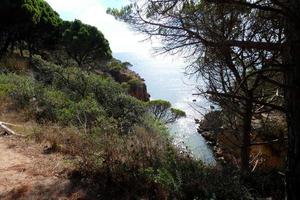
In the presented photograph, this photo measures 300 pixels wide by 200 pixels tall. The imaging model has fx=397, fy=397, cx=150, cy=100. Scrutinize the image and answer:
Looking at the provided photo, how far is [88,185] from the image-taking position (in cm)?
507

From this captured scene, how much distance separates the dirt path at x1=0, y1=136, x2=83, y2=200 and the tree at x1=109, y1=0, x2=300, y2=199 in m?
2.35

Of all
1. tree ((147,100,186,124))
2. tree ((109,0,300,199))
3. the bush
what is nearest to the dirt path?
tree ((109,0,300,199))

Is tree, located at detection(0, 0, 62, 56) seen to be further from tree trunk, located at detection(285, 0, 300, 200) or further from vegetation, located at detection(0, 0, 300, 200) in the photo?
tree trunk, located at detection(285, 0, 300, 200)

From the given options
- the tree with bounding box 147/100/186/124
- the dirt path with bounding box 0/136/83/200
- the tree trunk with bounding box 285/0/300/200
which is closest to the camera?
the tree trunk with bounding box 285/0/300/200

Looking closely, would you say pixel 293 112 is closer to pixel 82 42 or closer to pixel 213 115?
pixel 213 115

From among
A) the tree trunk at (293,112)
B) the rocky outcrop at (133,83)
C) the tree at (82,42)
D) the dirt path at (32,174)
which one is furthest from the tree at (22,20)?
the tree trunk at (293,112)

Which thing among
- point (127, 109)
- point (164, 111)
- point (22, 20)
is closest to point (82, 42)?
point (164, 111)

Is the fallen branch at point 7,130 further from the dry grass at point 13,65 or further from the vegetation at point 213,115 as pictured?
the dry grass at point 13,65

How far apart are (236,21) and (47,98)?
8.25 meters

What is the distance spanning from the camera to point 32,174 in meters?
5.68

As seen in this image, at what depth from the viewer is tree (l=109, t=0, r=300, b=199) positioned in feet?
12.3

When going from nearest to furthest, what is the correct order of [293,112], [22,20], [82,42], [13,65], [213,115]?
[293,112]
[213,115]
[13,65]
[22,20]
[82,42]

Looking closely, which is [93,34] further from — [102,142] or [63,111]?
[102,142]

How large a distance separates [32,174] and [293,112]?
3.71m
